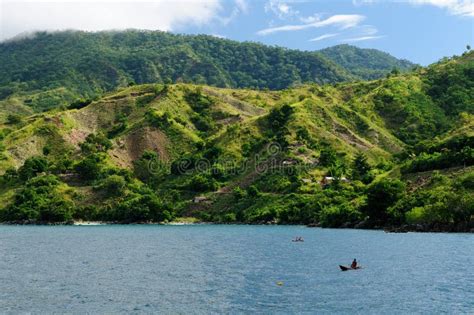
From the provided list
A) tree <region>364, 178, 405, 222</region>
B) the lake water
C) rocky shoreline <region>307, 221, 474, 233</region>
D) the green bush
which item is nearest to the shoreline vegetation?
rocky shoreline <region>307, 221, 474, 233</region>

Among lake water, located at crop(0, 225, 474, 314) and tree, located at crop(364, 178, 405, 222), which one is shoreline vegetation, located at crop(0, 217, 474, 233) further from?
lake water, located at crop(0, 225, 474, 314)

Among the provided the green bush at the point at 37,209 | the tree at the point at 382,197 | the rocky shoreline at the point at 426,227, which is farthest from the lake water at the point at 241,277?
the green bush at the point at 37,209

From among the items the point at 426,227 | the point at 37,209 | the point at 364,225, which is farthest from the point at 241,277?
the point at 37,209

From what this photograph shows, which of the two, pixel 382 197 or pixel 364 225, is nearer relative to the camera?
pixel 382 197

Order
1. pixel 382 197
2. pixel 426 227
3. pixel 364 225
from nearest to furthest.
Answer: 1. pixel 426 227
2. pixel 382 197
3. pixel 364 225

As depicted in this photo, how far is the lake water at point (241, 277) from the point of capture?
169 feet

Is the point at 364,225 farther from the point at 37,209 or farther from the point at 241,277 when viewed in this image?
the point at 37,209

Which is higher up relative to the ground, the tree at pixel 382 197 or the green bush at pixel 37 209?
the tree at pixel 382 197

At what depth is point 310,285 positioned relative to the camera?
200ft

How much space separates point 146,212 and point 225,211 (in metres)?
28.1

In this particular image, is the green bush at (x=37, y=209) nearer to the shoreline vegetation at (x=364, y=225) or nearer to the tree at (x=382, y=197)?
the shoreline vegetation at (x=364, y=225)

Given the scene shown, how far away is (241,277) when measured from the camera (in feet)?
219

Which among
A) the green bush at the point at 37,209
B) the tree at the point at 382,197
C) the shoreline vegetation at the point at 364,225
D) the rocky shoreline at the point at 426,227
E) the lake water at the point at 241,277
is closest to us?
the lake water at the point at 241,277

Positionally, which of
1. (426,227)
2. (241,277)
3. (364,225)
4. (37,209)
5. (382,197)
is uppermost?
(382,197)
